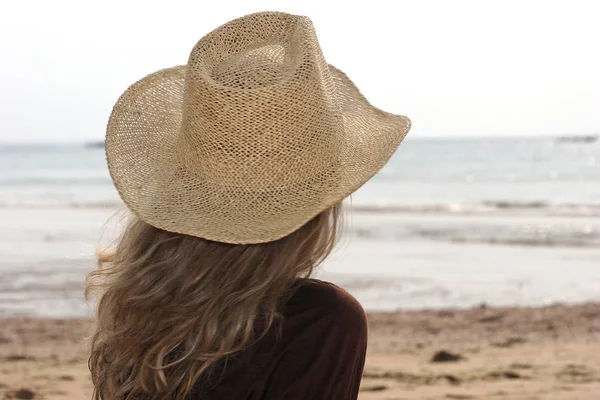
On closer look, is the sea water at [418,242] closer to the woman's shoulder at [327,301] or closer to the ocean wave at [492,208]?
the ocean wave at [492,208]

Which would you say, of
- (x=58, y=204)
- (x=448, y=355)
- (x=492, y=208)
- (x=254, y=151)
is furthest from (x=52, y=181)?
(x=254, y=151)

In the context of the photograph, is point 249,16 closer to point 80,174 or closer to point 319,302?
point 319,302

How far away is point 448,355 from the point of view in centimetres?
655

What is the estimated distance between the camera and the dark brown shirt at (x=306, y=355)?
67.9 inches

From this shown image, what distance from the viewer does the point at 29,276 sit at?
10.4 metres

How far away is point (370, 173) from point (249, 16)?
0.52 m

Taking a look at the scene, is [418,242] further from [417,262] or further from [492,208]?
[492,208]

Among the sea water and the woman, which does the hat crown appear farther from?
the sea water

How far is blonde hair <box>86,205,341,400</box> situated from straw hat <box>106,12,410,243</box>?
0.06 meters

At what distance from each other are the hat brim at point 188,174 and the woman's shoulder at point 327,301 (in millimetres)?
124

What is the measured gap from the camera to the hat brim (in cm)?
183

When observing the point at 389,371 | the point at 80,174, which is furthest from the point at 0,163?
the point at 389,371

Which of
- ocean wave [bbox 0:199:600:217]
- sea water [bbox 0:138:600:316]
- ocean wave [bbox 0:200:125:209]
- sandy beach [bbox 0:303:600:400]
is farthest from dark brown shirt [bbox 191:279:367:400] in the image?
ocean wave [bbox 0:200:125:209]

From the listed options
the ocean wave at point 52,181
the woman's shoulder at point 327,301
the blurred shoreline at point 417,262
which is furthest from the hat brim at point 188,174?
the ocean wave at point 52,181
